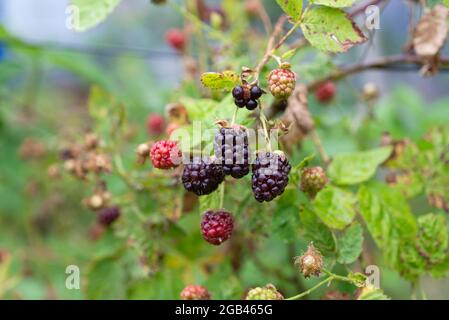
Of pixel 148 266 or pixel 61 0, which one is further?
pixel 61 0

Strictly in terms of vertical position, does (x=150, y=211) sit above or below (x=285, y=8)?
below

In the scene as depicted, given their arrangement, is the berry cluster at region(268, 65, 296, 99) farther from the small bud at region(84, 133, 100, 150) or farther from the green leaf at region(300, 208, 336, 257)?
the small bud at region(84, 133, 100, 150)

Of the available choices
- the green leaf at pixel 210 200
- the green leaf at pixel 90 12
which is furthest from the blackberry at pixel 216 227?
the green leaf at pixel 90 12

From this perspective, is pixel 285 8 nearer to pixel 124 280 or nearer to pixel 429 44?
pixel 429 44

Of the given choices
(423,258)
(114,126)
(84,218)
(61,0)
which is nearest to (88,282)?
(114,126)

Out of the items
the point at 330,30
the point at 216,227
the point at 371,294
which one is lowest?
the point at 371,294

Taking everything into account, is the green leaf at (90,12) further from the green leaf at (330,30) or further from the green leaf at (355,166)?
the green leaf at (355,166)

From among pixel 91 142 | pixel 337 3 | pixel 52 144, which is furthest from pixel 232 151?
pixel 52 144

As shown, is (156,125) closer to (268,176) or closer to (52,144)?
(52,144)
